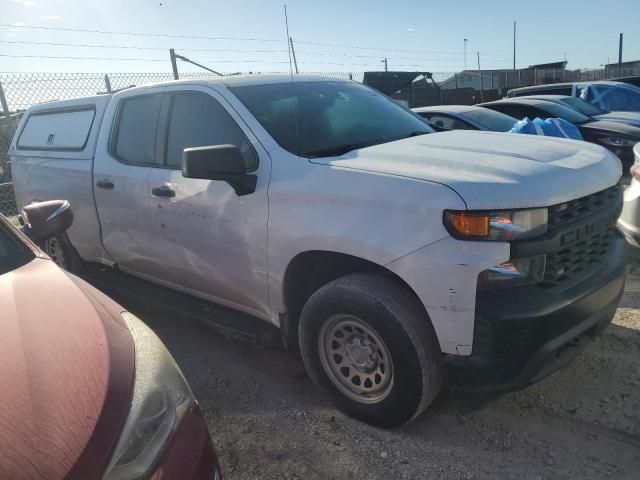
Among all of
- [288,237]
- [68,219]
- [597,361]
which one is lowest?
[597,361]

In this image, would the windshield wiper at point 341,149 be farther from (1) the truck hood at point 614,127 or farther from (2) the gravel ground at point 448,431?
(1) the truck hood at point 614,127

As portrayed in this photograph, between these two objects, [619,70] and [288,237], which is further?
[619,70]

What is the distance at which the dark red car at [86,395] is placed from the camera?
54.9 inches

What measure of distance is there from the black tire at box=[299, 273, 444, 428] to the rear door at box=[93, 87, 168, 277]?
1.66 meters

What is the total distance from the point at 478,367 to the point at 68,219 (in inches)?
88.0

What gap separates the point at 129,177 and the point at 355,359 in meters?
2.20

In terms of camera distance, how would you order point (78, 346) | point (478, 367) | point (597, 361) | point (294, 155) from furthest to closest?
point (597, 361), point (294, 155), point (478, 367), point (78, 346)

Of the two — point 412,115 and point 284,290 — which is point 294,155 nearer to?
point 284,290

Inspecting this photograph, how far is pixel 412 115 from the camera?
4.04 metres

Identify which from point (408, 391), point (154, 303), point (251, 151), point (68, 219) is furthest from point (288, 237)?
point (154, 303)

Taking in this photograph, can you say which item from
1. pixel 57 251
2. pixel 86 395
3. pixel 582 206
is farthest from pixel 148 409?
pixel 57 251

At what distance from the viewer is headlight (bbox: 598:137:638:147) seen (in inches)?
327

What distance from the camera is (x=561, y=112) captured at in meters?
9.46

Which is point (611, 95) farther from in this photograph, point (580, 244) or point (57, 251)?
point (57, 251)
